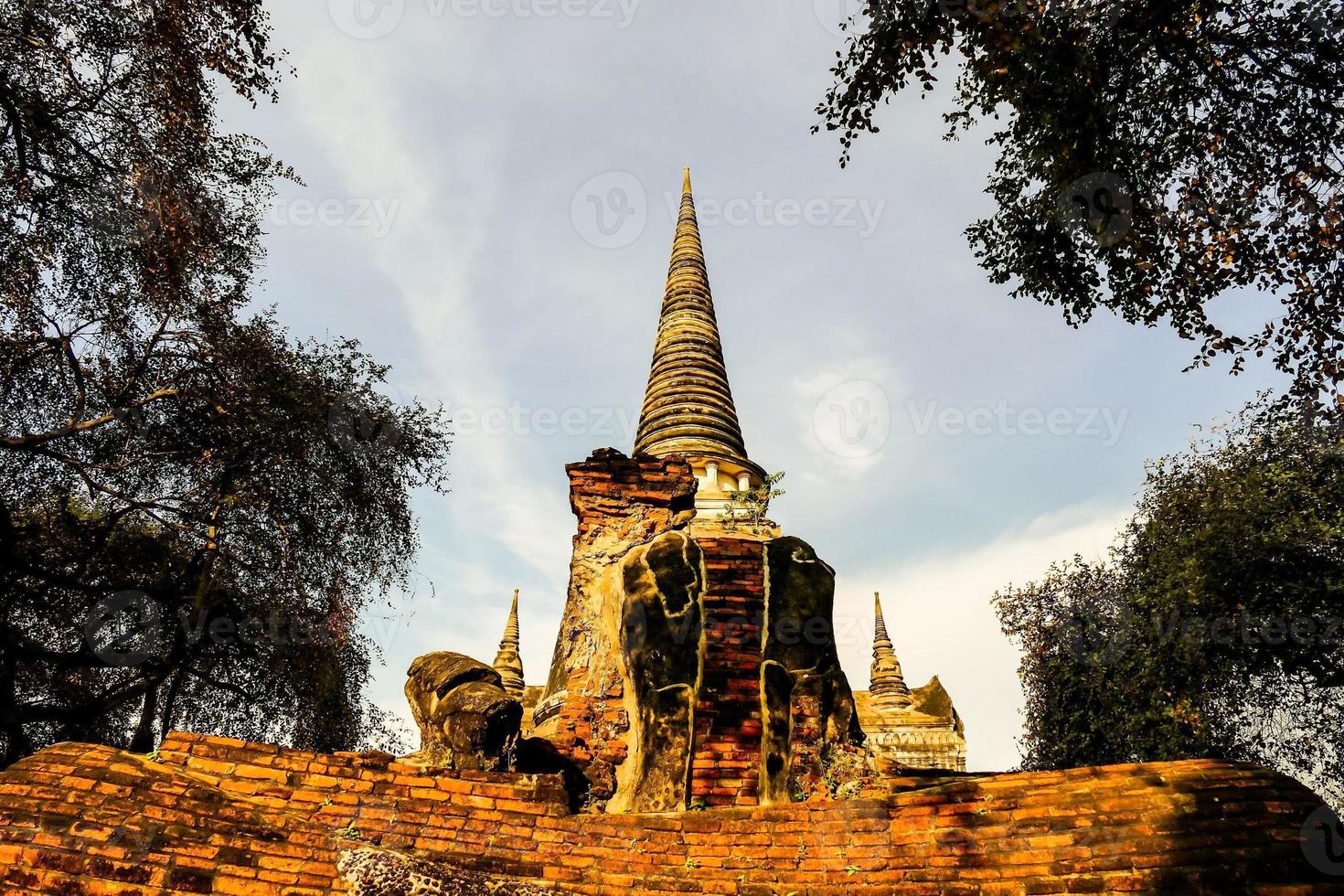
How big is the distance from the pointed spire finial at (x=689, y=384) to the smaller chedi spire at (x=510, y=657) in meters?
6.07

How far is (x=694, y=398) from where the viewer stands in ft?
53.7

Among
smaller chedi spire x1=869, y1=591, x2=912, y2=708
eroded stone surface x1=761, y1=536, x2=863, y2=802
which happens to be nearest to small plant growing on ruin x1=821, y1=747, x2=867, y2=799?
eroded stone surface x1=761, y1=536, x2=863, y2=802

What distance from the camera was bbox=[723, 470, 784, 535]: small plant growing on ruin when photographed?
29.9 ft

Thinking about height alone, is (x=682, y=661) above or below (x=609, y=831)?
above

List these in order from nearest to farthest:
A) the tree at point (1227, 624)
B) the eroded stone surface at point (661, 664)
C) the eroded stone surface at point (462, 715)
→ the eroded stone surface at point (661, 664) → the eroded stone surface at point (462, 715) → the tree at point (1227, 624)

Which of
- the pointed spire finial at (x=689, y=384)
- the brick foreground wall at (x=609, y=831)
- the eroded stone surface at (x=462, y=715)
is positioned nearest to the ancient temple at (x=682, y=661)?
the brick foreground wall at (x=609, y=831)

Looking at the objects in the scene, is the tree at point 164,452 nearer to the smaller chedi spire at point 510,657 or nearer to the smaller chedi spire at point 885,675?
the smaller chedi spire at point 510,657

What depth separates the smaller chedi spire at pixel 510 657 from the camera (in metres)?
18.8

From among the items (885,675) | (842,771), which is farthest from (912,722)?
(842,771)

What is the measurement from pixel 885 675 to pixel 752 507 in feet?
34.1

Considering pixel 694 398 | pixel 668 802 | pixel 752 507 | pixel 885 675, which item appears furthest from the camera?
pixel 885 675

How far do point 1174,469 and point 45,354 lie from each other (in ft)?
60.5

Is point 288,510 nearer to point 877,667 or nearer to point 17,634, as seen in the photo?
point 17,634

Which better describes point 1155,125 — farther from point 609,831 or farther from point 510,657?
point 510,657
